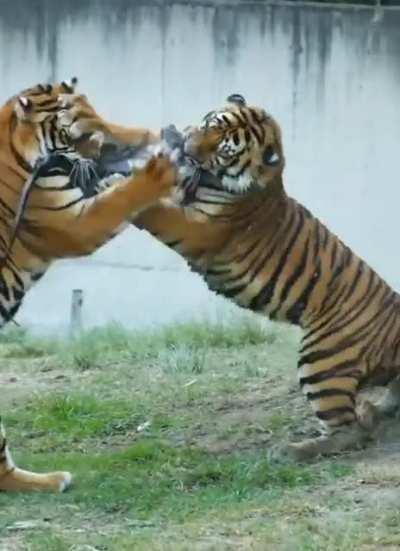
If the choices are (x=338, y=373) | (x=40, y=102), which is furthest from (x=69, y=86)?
(x=338, y=373)

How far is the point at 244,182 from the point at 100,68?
6.24 metres

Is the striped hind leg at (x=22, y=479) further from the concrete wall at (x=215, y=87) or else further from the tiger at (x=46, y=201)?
the concrete wall at (x=215, y=87)

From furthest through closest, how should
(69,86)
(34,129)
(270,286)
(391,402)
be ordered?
(391,402) < (270,286) < (69,86) < (34,129)

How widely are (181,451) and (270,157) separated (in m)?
1.44

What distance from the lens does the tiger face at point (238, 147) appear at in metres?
7.89

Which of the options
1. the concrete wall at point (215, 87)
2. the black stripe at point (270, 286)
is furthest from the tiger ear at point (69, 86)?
the concrete wall at point (215, 87)

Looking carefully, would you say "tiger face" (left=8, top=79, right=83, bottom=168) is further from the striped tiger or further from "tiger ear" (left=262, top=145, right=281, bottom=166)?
"tiger ear" (left=262, top=145, right=281, bottom=166)

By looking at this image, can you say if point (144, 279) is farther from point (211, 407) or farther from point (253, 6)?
point (211, 407)

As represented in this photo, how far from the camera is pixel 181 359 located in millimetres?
10062

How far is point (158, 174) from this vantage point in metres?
7.29

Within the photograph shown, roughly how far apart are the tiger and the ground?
20.5 inches

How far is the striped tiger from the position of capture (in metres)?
7.82

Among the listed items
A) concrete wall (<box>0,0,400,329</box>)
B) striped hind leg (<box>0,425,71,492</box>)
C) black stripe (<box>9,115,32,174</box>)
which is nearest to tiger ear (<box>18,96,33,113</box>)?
black stripe (<box>9,115,32,174</box>)

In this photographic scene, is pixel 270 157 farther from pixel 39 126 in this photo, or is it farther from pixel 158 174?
pixel 39 126
